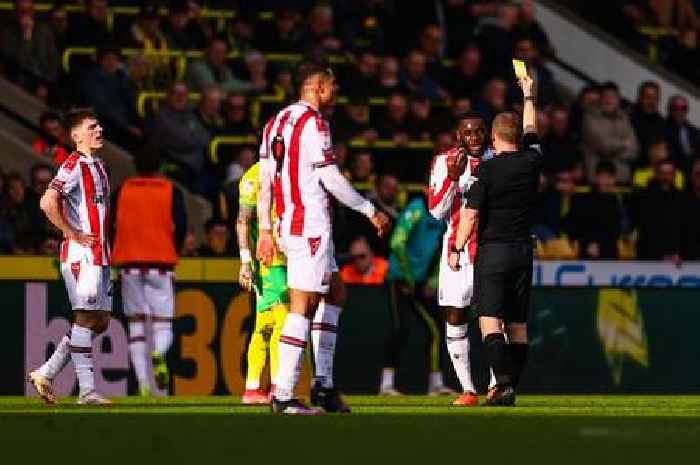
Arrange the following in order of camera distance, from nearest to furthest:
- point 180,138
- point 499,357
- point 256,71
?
point 499,357 → point 180,138 → point 256,71

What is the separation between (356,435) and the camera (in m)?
11.3

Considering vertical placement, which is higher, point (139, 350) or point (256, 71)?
point (256, 71)

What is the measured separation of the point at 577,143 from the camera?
26359 millimetres

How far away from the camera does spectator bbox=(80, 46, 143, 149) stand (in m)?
24.3

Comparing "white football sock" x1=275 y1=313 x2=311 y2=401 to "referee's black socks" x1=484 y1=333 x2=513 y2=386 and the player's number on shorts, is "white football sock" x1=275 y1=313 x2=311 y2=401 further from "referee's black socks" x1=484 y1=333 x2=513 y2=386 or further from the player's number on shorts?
"referee's black socks" x1=484 y1=333 x2=513 y2=386

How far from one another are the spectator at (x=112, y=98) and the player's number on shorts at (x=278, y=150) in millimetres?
10378

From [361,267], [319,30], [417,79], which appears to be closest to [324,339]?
[361,267]

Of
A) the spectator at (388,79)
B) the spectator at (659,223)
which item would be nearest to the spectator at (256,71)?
the spectator at (388,79)

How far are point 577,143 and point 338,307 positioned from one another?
11710mm

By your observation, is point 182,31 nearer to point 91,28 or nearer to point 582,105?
point 91,28

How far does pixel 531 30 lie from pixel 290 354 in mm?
14960

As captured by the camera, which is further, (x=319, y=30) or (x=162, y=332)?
(x=319, y=30)

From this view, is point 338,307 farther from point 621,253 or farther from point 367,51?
point 367,51

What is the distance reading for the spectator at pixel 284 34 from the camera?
26.6 m
